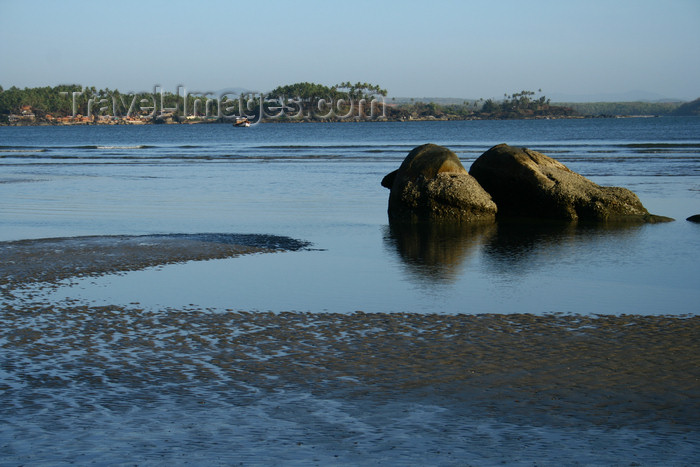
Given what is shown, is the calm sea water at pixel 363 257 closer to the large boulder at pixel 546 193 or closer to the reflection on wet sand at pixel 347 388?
the reflection on wet sand at pixel 347 388

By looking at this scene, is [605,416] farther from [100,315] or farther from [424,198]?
[424,198]

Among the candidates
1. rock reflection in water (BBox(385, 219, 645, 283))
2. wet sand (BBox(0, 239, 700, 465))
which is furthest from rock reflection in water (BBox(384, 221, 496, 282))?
wet sand (BBox(0, 239, 700, 465))

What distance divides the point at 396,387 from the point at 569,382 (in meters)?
1.56

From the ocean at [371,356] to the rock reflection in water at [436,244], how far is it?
0.08 meters

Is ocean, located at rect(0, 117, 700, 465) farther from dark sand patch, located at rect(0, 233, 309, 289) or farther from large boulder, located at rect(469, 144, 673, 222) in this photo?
large boulder, located at rect(469, 144, 673, 222)

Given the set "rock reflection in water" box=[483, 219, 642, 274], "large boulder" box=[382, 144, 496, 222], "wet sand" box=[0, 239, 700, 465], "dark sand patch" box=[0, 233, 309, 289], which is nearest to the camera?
"wet sand" box=[0, 239, 700, 465]

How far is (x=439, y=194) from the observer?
63.3 feet

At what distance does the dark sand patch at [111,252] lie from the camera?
1284 centimetres

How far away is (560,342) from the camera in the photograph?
8.52 meters

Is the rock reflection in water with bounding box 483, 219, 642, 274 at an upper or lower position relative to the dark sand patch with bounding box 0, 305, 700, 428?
upper

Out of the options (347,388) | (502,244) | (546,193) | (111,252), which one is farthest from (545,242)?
(347,388)

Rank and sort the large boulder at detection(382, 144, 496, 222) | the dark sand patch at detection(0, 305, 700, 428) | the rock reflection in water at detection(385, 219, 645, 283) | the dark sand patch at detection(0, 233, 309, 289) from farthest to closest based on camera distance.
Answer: the large boulder at detection(382, 144, 496, 222)
the rock reflection in water at detection(385, 219, 645, 283)
the dark sand patch at detection(0, 233, 309, 289)
the dark sand patch at detection(0, 305, 700, 428)

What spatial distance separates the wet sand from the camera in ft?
18.7

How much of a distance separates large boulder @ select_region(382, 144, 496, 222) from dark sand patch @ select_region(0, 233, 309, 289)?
420 centimetres
